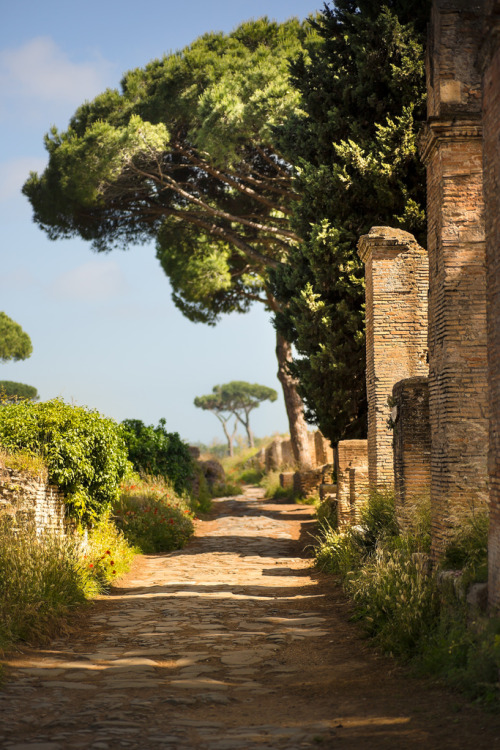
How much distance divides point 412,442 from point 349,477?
374 cm

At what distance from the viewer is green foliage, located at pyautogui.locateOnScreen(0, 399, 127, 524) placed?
34.8 ft

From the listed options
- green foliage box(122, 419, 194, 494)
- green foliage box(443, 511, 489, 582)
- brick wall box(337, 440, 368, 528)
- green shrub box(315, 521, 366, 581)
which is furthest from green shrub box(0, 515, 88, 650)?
green foliage box(122, 419, 194, 494)

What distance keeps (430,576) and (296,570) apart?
16.7 feet

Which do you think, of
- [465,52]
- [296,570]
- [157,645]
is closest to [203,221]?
[296,570]

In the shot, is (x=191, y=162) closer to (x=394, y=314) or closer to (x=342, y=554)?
(x=394, y=314)

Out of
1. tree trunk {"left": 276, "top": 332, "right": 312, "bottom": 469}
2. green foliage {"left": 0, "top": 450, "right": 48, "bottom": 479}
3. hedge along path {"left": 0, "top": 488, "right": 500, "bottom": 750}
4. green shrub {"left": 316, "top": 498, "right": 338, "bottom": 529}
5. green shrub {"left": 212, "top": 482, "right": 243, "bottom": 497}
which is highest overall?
tree trunk {"left": 276, "top": 332, "right": 312, "bottom": 469}

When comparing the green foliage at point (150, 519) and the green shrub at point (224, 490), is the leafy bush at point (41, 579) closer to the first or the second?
the green foliage at point (150, 519)

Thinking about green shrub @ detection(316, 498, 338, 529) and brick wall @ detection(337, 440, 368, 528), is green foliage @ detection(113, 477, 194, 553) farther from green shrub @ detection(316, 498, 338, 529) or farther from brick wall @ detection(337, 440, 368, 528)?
brick wall @ detection(337, 440, 368, 528)

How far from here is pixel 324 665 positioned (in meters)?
6.56

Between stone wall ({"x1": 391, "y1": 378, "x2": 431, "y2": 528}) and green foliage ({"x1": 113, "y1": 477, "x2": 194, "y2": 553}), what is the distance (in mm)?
5955

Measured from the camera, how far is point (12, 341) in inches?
1449

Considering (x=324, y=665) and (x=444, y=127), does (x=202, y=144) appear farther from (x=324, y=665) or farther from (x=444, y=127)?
(x=324, y=665)

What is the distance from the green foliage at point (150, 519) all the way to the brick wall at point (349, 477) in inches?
141

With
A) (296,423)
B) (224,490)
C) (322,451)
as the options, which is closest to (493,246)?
(296,423)
